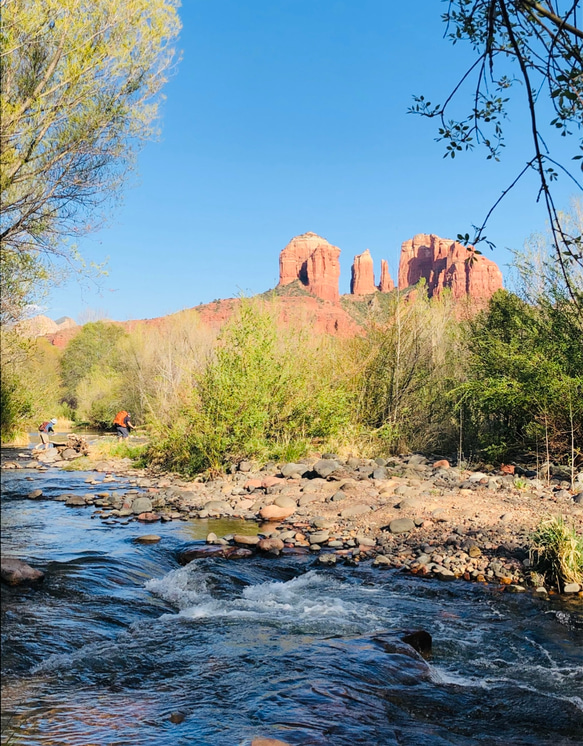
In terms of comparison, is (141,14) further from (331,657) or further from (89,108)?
(331,657)

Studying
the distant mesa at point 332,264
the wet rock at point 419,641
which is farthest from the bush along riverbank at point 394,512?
the distant mesa at point 332,264

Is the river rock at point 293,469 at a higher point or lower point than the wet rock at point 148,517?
higher

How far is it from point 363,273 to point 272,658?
107516 millimetres

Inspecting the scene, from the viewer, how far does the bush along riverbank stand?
7.34 meters

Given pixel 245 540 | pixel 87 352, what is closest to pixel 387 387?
pixel 245 540

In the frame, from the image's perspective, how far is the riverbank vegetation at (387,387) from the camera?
42.9 feet

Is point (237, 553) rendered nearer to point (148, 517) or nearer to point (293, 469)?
point (148, 517)

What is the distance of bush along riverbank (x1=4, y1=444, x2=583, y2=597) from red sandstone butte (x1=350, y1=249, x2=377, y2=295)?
9640cm

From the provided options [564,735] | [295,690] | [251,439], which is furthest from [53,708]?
[251,439]

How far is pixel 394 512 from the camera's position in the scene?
980cm

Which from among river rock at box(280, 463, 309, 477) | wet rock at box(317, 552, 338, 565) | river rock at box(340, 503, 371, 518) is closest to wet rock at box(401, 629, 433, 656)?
wet rock at box(317, 552, 338, 565)

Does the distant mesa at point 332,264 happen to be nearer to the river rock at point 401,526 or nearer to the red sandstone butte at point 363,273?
the red sandstone butte at point 363,273

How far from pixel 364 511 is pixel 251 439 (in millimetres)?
4443

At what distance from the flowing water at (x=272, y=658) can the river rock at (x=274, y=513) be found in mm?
2519
